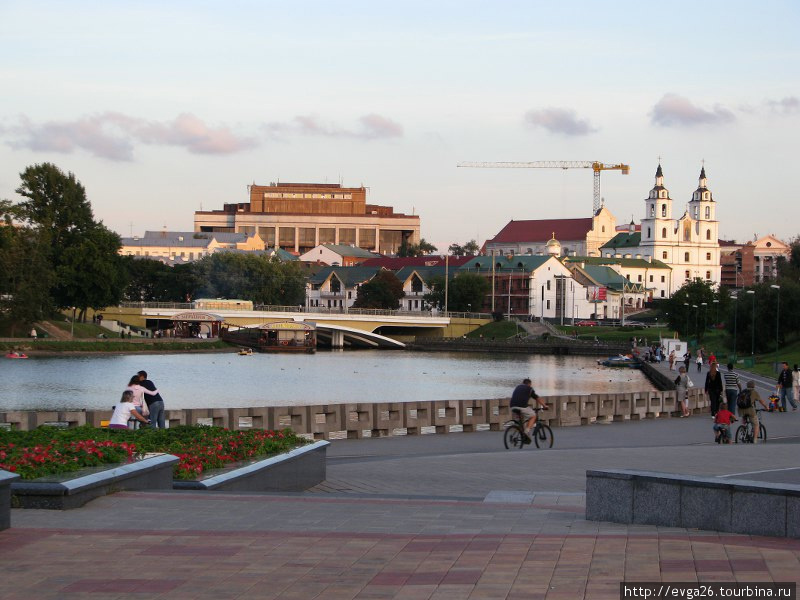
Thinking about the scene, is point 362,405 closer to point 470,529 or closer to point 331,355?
point 470,529

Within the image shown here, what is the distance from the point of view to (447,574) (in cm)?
892

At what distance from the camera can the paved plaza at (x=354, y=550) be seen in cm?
860

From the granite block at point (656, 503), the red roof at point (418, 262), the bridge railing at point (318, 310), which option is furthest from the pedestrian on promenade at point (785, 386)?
the red roof at point (418, 262)

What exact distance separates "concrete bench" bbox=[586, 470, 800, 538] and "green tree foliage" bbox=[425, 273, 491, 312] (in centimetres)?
14187

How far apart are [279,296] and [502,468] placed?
123 meters

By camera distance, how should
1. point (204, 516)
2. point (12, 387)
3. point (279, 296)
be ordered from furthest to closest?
point (279, 296)
point (12, 387)
point (204, 516)

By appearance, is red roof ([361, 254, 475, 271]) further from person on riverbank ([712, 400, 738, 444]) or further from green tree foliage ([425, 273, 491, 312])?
person on riverbank ([712, 400, 738, 444])

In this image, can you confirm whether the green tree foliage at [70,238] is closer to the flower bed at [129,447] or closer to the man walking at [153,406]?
the man walking at [153,406]

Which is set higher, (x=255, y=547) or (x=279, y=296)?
(x=279, y=296)

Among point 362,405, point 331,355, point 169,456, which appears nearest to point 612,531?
point 169,456

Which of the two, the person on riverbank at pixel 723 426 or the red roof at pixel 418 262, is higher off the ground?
the red roof at pixel 418 262

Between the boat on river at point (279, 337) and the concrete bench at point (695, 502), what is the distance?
102967mm

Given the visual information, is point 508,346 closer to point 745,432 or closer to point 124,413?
point 745,432

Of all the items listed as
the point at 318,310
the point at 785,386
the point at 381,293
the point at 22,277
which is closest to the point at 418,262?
the point at 381,293
